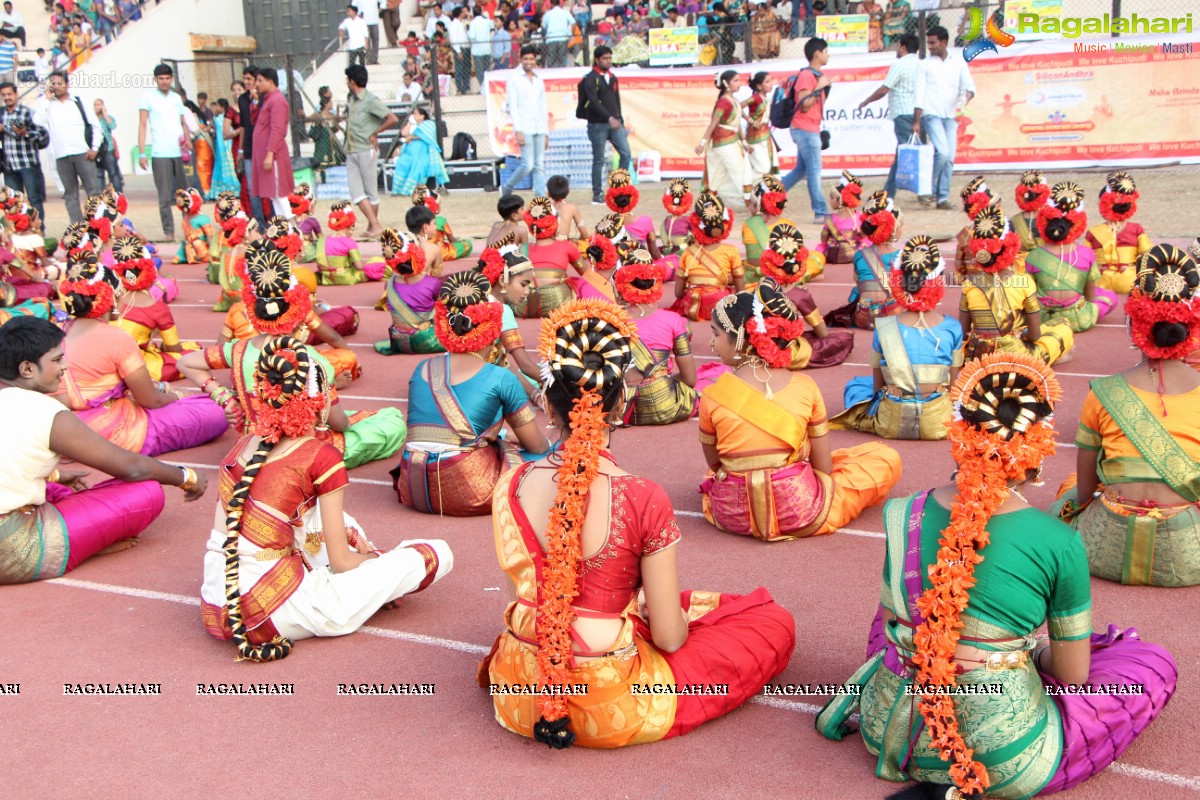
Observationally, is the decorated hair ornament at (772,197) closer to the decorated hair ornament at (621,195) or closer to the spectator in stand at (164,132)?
the decorated hair ornament at (621,195)

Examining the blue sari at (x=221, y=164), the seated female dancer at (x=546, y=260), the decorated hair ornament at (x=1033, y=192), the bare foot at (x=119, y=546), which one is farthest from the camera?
the blue sari at (x=221, y=164)

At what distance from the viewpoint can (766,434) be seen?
5.57 meters

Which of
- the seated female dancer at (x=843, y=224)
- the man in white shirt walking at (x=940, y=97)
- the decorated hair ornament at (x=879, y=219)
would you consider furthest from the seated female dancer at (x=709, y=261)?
the man in white shirt walking at (x=940, y=97)

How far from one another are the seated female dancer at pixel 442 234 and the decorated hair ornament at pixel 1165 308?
325 inches

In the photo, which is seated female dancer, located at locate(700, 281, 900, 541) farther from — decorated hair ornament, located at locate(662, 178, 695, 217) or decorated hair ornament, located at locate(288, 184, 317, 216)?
decorated hair ornament, located at locate(288, 184, 317, 216)

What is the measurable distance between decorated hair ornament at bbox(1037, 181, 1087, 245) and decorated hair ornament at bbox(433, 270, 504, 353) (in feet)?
15.4

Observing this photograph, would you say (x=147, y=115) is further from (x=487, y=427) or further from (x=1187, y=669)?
(x=1187, y=669)

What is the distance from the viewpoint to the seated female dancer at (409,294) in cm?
955

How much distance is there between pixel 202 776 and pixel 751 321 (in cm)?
313

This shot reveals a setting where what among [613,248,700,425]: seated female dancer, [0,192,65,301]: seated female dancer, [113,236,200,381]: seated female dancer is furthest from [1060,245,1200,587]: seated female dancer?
[0,192,65,301]: seated female dancer

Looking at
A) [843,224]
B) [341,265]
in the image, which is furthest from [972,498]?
[341,265]

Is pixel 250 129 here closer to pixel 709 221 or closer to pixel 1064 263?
pixel 709 221

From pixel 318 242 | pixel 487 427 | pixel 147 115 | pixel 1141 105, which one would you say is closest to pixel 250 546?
pixel 487 427

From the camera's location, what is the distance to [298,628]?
4891mm
